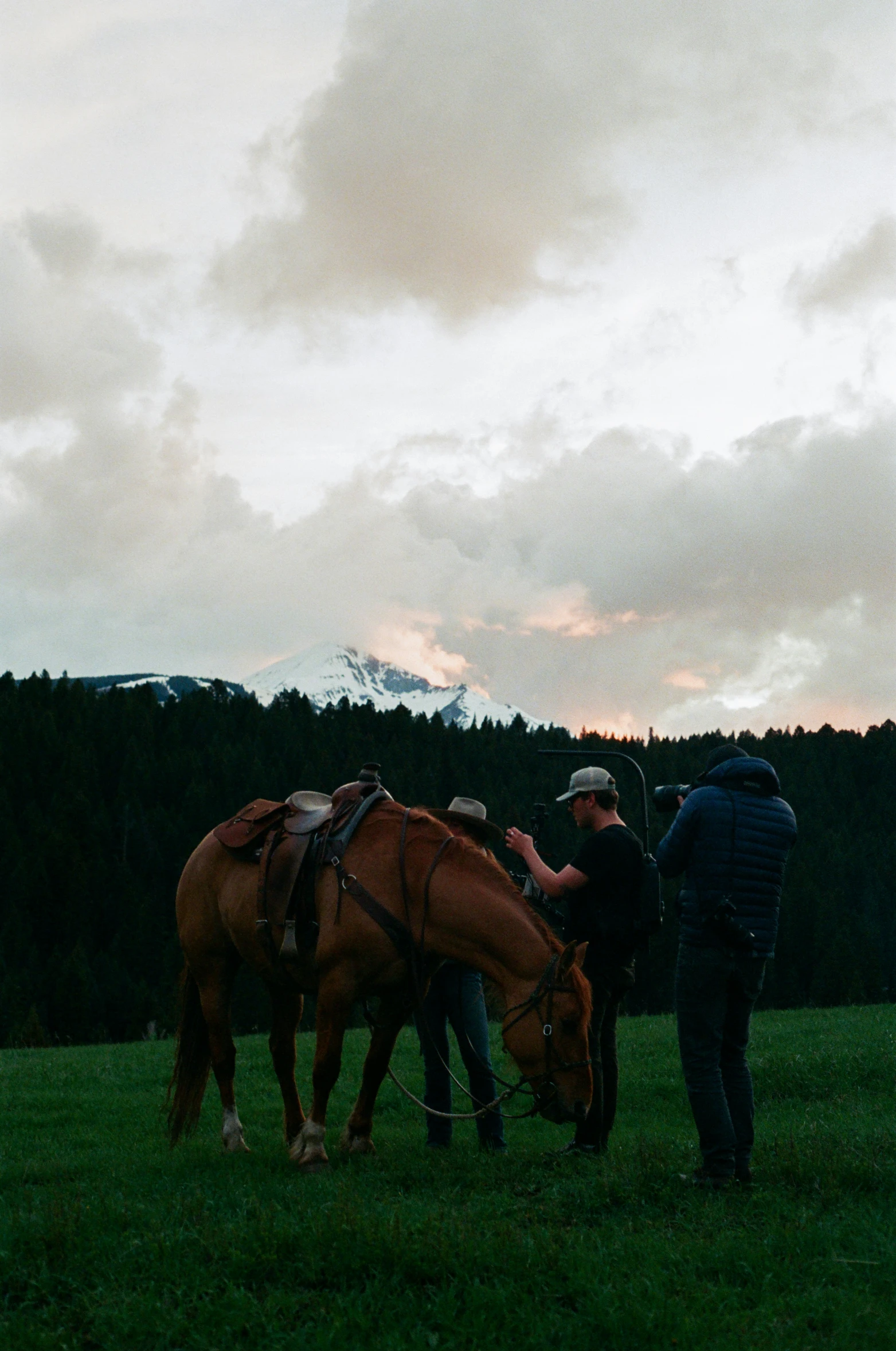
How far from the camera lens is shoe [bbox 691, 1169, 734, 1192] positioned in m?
6.50

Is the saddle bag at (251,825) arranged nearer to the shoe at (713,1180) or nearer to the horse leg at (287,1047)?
the horse leg at (287,1047)

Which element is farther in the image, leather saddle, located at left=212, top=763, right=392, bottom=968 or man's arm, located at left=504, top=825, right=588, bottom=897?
leather saddle, located at left=212, top=763, right=392, bottom=968

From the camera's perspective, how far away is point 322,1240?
17.8 ft

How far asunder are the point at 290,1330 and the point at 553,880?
12.5 ft

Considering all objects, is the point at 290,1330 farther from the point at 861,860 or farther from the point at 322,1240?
the point at 861,860

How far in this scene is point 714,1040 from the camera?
6734 millimetres

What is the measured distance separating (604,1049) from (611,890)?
126 cm

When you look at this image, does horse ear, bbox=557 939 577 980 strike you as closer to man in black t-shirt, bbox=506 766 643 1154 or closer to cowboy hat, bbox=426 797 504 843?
man in black t-shirt, bbox=506 766 643 1154

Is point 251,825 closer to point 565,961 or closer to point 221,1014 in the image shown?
point 221,1014

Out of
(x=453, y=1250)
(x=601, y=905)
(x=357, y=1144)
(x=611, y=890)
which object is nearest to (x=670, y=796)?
(x=611, y=890)

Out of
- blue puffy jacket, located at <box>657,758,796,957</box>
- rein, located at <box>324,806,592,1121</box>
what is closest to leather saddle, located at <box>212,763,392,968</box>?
rein, located at <box>324,806,592,1121</box>

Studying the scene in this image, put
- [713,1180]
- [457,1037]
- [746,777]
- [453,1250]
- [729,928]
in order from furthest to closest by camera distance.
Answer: [457,1037] → [746,777] → [729,928] → [713,1180] → [453,1250]

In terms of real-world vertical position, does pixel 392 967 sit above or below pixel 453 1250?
above

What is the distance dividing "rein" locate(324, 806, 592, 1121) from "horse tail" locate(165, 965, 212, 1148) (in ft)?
6.90
